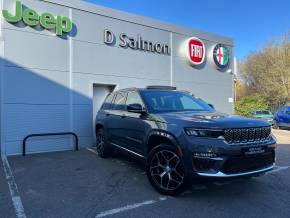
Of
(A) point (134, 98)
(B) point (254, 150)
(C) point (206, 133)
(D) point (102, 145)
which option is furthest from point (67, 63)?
(B) point (254, 150)

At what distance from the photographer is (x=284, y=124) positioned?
17.8m

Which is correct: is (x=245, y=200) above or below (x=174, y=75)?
below

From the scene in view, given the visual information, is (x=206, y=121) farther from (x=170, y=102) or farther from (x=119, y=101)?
(x=119, y=101)

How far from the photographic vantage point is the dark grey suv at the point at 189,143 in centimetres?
460

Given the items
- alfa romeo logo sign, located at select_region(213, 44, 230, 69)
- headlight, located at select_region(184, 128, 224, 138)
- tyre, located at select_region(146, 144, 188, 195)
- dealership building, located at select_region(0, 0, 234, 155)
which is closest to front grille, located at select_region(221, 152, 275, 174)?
headlight, located at select_region(184, 128, 224, 138)

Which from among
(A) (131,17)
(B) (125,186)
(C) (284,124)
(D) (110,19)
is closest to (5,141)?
(B) (125,186)

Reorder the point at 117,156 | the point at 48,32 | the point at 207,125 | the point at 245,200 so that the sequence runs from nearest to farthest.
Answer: the point at 207,125, the point at 245,200, the point at 117,156, the point at 48,32

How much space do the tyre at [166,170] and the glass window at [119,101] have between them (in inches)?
81.7

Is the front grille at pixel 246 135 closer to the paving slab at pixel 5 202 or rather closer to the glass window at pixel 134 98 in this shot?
the glass window at pixel 134 98

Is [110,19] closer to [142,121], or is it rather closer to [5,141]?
[5,141]

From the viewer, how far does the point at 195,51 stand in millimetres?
13930

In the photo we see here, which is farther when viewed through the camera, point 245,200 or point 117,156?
point 117,156

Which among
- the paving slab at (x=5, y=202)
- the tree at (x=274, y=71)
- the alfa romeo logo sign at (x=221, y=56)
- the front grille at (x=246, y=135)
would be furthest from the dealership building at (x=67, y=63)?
the tree at (x=274, y=71)

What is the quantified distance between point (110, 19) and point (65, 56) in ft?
7.71
